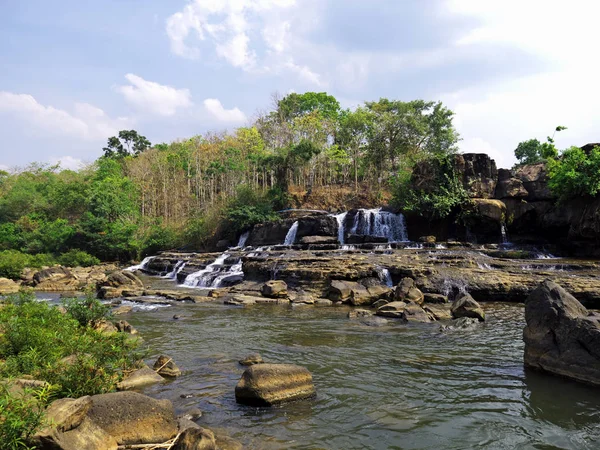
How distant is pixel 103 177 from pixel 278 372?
4179 centimetres

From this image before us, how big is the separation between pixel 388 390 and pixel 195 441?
3505mm

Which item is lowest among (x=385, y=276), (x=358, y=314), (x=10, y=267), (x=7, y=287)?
(x=7, y=287)

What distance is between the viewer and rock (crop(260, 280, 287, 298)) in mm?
16156

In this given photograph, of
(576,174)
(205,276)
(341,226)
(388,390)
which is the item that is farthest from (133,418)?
(341,226)

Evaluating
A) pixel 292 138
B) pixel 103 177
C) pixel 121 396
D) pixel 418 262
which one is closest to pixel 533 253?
pixel 418 262

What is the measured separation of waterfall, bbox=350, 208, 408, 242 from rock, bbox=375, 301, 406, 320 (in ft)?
50.0

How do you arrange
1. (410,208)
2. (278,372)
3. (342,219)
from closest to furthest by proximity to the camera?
(278,372), (410,208), (342,219)

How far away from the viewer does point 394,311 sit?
40.7 ft

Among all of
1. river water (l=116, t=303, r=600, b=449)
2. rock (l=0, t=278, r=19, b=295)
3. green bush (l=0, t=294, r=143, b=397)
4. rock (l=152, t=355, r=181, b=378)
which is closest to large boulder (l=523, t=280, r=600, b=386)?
river water (l=116, t=303, r=600, b=449)

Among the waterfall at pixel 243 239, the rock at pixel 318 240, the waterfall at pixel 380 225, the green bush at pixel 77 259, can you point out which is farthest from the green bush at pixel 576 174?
the green bush at pixel 77 259

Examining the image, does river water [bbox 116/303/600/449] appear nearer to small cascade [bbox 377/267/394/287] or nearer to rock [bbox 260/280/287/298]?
rock [bbox 260/280/287/298]

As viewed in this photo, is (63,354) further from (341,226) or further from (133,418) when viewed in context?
(341,226)

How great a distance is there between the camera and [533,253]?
814 inches

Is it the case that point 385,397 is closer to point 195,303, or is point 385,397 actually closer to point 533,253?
point 195,303
